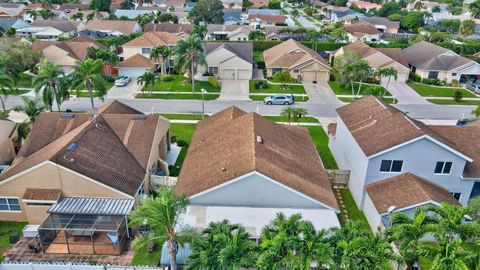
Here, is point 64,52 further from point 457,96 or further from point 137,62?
point 457,96

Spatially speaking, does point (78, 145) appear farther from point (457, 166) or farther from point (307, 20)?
point (307, 20)

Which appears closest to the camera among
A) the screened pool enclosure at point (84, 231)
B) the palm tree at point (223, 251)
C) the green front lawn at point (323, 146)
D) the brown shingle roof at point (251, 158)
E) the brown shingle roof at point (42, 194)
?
the palm tree at point (223, 251)

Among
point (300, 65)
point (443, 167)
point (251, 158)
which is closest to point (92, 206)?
point (251, 158)

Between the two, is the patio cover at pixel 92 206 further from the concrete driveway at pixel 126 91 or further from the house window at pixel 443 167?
the concrete driveway at pixel 126 91

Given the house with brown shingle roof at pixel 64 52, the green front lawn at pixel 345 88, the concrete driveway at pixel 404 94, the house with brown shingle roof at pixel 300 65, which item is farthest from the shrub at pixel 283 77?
the house with brown shingle roof at pixel 64 52

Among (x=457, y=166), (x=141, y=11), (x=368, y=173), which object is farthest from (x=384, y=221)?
(x=141, y=11)

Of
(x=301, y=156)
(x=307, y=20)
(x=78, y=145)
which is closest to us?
(x=78, y=145)
